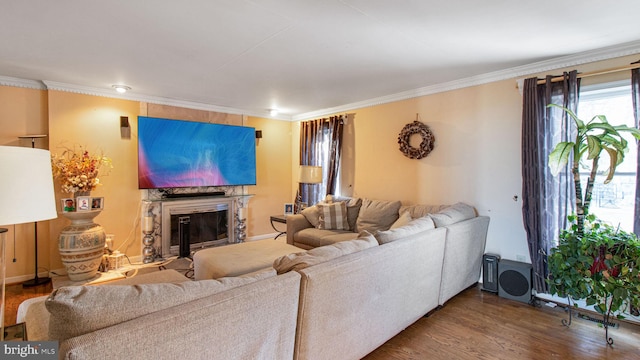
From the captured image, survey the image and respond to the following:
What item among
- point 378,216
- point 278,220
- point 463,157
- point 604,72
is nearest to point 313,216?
point 278,220

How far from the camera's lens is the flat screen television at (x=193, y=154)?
4.46m

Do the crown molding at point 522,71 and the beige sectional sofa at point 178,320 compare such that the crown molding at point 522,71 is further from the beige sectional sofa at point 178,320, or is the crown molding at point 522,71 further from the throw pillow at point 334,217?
the beige sectional sofa at point 178,320

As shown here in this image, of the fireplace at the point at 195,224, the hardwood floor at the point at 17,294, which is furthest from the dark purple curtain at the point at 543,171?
the hardwood floor at the point at 17,294

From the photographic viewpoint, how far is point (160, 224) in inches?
181

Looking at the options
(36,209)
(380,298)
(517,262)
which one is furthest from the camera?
(517,262)

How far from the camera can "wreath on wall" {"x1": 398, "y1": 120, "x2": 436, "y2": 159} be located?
3969 mm

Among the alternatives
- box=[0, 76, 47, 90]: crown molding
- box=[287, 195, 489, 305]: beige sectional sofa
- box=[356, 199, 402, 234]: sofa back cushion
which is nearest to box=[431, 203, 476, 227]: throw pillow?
box=[287, 195, 489, 305]: beige sectional sofa

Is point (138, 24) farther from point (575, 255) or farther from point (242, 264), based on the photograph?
point (575, 255)

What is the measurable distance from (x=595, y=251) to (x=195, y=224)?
197 inches

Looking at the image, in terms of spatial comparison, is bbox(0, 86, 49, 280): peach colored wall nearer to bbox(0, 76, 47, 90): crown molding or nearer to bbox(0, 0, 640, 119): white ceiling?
bbox(0, 76, 47, 90): crown molding

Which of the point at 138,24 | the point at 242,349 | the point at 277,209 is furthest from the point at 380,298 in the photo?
the point at 277,209

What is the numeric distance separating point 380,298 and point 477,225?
5.82 feet

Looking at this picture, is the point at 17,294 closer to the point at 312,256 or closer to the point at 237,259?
the point at 237,259

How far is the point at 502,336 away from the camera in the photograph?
95.5 inches
